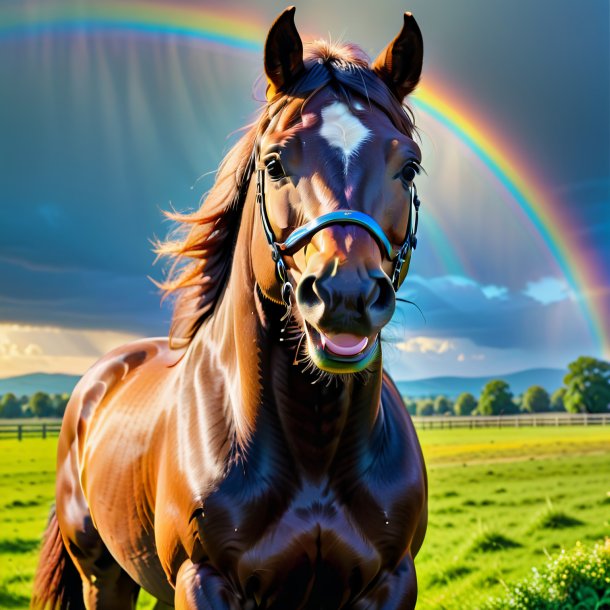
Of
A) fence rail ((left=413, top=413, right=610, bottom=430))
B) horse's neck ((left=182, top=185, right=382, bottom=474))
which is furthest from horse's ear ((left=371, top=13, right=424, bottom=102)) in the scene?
fence rail ((left=413, top=413, right=610, bottom=430))

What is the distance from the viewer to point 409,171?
106 inches

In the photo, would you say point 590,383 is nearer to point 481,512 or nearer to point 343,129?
point 481,512

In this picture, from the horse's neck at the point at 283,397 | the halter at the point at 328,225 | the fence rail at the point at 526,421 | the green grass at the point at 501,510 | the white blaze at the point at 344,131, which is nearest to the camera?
the halter at the point at 328,225

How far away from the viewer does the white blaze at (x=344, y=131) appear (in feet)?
8.38

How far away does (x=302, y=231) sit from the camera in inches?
97.0

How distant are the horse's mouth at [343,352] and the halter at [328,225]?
36 centimetres

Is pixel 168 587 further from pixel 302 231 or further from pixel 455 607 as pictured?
pixel 455 607

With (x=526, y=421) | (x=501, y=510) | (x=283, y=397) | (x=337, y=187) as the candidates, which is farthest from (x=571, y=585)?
(x=526, y=421)

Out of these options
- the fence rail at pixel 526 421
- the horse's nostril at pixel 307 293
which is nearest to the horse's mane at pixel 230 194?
the horse's nostril at pixel 307 293

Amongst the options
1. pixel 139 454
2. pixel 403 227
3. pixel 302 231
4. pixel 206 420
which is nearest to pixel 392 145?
pixel 403 227

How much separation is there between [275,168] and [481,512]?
8.99 meters

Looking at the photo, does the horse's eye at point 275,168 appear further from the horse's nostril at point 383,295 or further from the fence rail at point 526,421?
the fence rail at point 526,421

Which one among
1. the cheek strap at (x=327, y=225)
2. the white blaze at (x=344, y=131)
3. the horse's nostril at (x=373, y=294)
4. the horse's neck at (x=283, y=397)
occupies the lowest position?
the horse's neck at (x=283, y=397)

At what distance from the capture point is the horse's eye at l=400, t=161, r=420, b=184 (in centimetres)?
267
